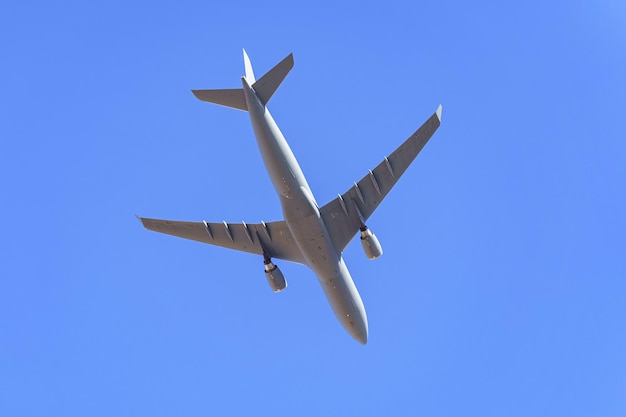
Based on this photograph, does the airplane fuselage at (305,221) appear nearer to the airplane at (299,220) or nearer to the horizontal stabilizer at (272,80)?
the airplane at (299,220)

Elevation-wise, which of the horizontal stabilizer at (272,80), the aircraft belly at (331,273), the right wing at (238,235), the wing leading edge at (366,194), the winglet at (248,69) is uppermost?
the winglet at (248,69)

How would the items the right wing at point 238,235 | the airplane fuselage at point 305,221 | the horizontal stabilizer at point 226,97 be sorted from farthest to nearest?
1. the right wing at point 238,235
2. the horizontal stabilizer at point 226,97
3. the airplane fuselage at point 305,221

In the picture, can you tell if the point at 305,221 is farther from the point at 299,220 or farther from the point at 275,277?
the point at 275,277

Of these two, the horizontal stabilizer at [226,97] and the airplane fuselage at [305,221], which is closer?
the airplane fuselage at [305,221]

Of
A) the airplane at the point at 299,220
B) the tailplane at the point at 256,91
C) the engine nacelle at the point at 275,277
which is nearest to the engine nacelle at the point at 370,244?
the airplane at the point at 299,220

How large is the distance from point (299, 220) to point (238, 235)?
5087mm

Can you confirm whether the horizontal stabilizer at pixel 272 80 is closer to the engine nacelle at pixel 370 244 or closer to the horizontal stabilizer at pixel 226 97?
the horizontal stabilizer at pixel 226 97

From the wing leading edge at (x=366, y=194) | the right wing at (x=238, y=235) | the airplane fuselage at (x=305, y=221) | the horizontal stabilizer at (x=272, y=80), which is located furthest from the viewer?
the right wing at (x=238, y=235)

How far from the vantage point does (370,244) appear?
29438 millimetres

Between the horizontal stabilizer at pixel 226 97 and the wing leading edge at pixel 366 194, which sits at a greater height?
the horizontal stabilizer at pixel 226 97

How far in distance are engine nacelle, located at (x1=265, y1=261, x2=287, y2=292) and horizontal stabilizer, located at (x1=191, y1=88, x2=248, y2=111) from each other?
8230mm

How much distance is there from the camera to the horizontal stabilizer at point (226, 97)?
2633 cm

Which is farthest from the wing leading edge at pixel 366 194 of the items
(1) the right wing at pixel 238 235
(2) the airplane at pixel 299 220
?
(1) the right wing at pixel 238 235

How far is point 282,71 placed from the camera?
84.3 ft
